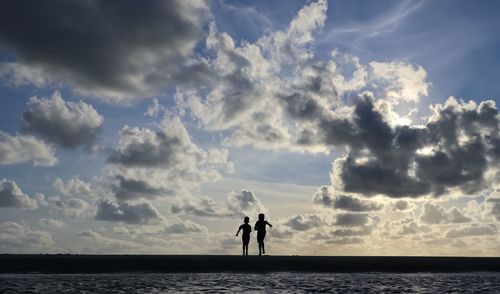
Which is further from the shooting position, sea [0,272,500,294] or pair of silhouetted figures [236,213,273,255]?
pair of silhouetted figures [236,213,273,255]

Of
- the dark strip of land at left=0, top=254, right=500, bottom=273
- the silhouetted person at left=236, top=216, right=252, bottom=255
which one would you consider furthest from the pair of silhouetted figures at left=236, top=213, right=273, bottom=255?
the dark strip of land at left=0, top=254, right=500, bottom=273

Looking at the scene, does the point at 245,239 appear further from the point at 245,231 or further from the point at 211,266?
the point at 211,266

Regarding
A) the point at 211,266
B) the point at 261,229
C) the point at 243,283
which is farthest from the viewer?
the point at 261,229

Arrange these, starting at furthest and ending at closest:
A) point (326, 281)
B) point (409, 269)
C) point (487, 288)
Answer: point (409, 269), point (326, 281), point (487, 288)

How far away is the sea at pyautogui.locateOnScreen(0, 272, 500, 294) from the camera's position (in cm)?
1734

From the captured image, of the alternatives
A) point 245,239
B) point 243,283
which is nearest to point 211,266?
point 243,283

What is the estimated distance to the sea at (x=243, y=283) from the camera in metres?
17.3

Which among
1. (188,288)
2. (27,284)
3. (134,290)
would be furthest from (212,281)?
(27,284)

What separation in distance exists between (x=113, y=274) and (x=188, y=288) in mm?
6189

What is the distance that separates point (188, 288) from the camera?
17656 mm

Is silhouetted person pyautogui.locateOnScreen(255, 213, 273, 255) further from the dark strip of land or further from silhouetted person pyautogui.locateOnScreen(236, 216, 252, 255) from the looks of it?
the dark strip of land

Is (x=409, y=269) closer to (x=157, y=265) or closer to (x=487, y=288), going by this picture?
(x=487, y=288)

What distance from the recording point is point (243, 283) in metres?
19.3

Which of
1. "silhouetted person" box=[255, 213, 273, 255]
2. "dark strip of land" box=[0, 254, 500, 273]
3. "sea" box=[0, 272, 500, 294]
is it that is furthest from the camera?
"silhouetted person" box=[255, 213, 273, 255]
